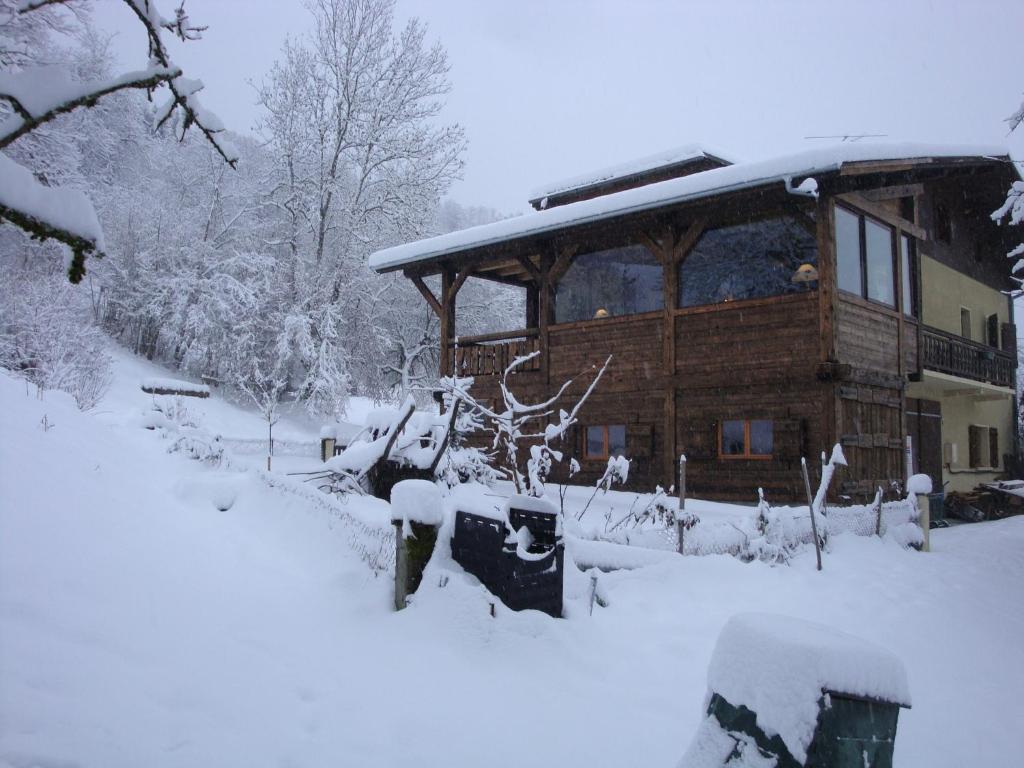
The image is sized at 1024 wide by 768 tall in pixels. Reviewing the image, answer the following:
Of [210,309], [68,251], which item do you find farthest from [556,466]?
[210,309]

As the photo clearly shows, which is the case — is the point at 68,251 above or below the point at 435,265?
below

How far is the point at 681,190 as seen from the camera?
12.4 m

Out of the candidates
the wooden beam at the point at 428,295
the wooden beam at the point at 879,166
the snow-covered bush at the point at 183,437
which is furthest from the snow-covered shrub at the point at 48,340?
the wooden beam at the point at 879,166

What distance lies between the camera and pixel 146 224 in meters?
26.9

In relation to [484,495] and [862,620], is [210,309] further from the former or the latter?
[862,620]

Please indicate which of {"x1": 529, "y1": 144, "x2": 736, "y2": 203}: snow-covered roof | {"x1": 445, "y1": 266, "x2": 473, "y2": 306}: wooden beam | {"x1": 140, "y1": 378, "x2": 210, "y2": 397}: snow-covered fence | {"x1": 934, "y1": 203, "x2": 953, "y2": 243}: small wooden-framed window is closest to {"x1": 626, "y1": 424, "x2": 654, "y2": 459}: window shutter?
{"x1": 445, "y1": 266, "x2": 473, "y2": 306}: wooden beam

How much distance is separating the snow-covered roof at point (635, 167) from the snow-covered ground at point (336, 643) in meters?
10.8

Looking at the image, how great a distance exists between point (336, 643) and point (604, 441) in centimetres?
1043

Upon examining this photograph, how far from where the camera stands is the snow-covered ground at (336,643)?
3.48 m

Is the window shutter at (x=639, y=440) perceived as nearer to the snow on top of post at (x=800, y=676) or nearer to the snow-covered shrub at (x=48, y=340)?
the snow-covered shrub at (x=48, y=340)

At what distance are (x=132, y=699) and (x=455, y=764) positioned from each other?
152 centimetres

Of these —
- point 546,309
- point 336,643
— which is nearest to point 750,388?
point 546,309

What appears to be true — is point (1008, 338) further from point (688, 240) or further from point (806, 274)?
point (688, 240)

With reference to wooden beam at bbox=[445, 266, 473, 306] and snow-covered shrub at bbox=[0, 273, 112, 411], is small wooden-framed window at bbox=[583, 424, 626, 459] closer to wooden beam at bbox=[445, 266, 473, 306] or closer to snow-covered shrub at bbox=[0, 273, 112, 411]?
wooden beam at bbox=[445, 266, 473, 306]
